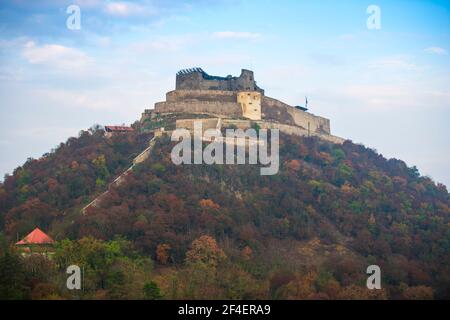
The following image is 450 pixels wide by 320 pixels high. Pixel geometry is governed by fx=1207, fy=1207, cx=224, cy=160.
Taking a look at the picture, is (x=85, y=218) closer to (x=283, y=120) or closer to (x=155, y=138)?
(x=155, y=138)

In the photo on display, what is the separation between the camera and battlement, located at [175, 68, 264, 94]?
106688 millimetres

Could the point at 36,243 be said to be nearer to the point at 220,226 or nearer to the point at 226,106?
the point at 220,226

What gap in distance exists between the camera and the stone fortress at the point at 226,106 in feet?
334

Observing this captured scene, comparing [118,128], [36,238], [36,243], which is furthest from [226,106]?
[36,243]

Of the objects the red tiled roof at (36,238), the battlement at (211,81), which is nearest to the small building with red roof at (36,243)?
the red tiled roof at (36,238)

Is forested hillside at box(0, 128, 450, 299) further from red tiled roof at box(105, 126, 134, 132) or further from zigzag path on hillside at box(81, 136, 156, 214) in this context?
red tiled roof at box(105, 126, 134, 132)

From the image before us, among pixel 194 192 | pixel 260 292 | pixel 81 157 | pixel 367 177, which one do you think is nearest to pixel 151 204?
pixel 194 192

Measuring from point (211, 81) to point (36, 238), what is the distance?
3236cm

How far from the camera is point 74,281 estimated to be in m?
71.7

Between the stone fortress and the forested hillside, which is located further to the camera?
the stone fortress

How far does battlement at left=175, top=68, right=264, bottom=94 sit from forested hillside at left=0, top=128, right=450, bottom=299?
7728mm

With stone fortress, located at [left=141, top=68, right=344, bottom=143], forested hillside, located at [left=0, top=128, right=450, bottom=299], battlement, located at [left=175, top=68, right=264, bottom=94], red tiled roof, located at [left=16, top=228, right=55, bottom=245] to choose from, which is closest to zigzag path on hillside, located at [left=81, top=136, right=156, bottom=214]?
forested hillside, located at [left=0, top=128, right=450, bottom=299]

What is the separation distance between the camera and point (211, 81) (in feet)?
352

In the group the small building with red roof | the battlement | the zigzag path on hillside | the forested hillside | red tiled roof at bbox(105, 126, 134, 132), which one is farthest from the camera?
the battlement
